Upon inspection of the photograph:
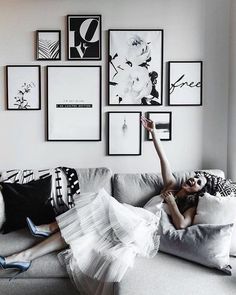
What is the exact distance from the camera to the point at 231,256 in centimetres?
209

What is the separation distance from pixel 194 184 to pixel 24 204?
122 cm

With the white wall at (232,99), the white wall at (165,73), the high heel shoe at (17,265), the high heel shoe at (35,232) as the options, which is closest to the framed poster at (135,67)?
the white wall at (165,73)

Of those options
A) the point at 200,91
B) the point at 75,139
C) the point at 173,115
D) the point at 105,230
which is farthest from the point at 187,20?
the point at 105,230

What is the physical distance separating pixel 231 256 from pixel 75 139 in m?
1.52

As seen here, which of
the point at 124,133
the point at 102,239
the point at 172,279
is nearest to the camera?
the point at 172,279

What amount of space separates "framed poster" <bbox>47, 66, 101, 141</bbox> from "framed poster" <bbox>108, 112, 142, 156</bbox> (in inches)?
4.8

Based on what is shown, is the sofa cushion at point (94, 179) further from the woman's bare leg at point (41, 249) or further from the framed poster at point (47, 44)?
the framed poster at point (47, 44)

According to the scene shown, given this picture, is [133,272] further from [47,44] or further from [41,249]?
[47,44]

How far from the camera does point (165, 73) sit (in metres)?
2.87

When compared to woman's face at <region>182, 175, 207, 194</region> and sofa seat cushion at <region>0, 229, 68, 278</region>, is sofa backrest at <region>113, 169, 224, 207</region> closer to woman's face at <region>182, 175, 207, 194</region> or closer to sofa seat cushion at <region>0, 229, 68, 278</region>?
woman's face at <region>182, 175, 207, 194</region>

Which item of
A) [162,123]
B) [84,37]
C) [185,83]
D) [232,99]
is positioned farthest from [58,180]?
[232,99]

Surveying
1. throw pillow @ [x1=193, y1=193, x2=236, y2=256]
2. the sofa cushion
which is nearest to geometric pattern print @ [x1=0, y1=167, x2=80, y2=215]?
the sofa cushion

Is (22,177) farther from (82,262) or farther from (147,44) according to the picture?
(147,44)

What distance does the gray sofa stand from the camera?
1.69m
